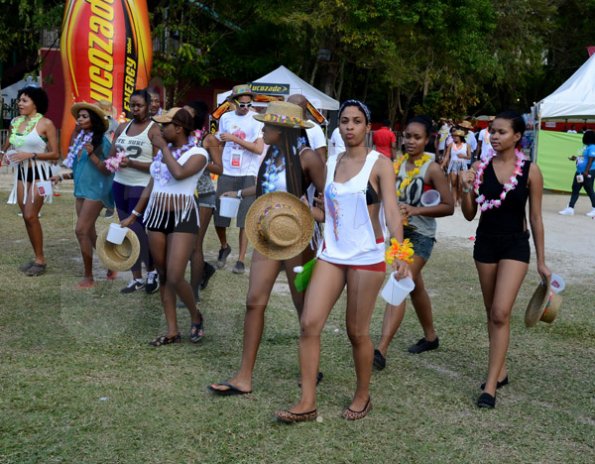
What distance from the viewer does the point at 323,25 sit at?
864 inches

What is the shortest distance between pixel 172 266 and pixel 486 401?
2310 millimetres

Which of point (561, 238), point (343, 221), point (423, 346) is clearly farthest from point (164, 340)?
point (561, 238)

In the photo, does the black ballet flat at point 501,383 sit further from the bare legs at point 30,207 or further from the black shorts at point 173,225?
the bare legs at point 30,207

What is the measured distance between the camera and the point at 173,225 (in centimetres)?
546

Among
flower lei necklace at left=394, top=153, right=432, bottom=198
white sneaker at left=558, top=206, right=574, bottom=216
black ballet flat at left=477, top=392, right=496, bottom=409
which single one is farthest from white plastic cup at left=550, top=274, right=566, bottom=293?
white sneaker at left=558, top=206, right=574, bottom=216

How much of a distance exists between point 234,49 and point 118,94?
45.8 ft

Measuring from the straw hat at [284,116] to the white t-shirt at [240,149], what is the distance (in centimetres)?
340

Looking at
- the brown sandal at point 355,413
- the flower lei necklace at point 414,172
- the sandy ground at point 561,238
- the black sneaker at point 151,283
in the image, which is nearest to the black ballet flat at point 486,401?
the brown sandal at point 355,413

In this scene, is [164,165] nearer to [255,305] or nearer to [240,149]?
[255,305]

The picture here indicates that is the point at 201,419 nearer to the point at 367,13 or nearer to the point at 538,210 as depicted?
the point at 538,210

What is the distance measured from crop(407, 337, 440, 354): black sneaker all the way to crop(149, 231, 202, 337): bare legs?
1612 mm

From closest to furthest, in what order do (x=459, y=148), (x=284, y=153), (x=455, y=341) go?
(x=284, y=153) < (x=455, y=341) < (x=459, y=148)

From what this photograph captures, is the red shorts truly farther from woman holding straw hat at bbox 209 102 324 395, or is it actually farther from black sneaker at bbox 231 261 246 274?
black sneaker at bbox 231 261 246 274

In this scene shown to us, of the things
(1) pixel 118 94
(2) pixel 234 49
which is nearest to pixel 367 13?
(2) pixel 234 49
